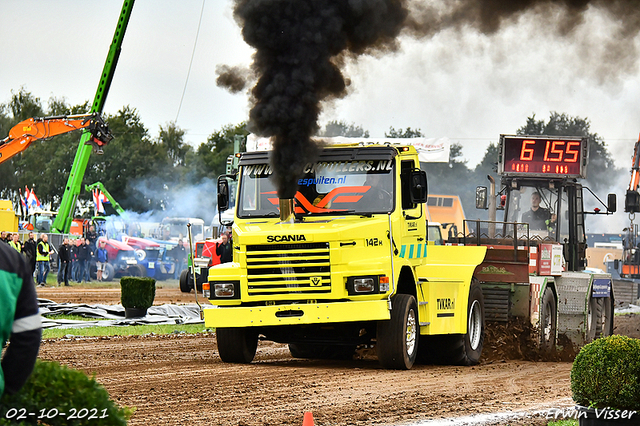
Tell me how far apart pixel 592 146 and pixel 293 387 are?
76.0m

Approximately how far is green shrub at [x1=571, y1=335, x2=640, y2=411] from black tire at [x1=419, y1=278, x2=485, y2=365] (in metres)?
5.88

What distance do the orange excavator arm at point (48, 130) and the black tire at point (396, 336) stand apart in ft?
60.2

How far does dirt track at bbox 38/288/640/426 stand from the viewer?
785 centimetres

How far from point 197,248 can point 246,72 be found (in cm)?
1973

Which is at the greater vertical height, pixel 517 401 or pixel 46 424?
pixel 46 424

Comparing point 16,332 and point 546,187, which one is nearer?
point 16,332

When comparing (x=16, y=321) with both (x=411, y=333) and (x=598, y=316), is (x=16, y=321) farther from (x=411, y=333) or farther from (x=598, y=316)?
(x=598, y=316)

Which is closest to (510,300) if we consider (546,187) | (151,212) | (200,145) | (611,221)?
(546,187)

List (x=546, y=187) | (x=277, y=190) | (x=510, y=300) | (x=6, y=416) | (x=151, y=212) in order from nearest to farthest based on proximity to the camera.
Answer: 1. (x=6, y=416)
2. (x=277, y=190)
3. (x=510, y=300)
4. (x=546, y=187)
5. (x=151, y=212)

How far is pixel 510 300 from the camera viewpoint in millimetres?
14070

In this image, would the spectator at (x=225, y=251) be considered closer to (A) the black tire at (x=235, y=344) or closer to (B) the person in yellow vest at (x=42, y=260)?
(A) the black tire at (x=235, y=344)

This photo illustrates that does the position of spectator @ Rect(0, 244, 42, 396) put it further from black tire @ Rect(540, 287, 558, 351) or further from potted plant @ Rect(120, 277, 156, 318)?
potted plant @ Rect(120, 277, 156, 318)

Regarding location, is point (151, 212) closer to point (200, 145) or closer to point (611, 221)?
point (200, 145)

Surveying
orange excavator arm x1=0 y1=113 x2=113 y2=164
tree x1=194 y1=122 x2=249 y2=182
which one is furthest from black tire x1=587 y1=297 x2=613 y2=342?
tree x1=194 y1=122 x2=249 y2=182
